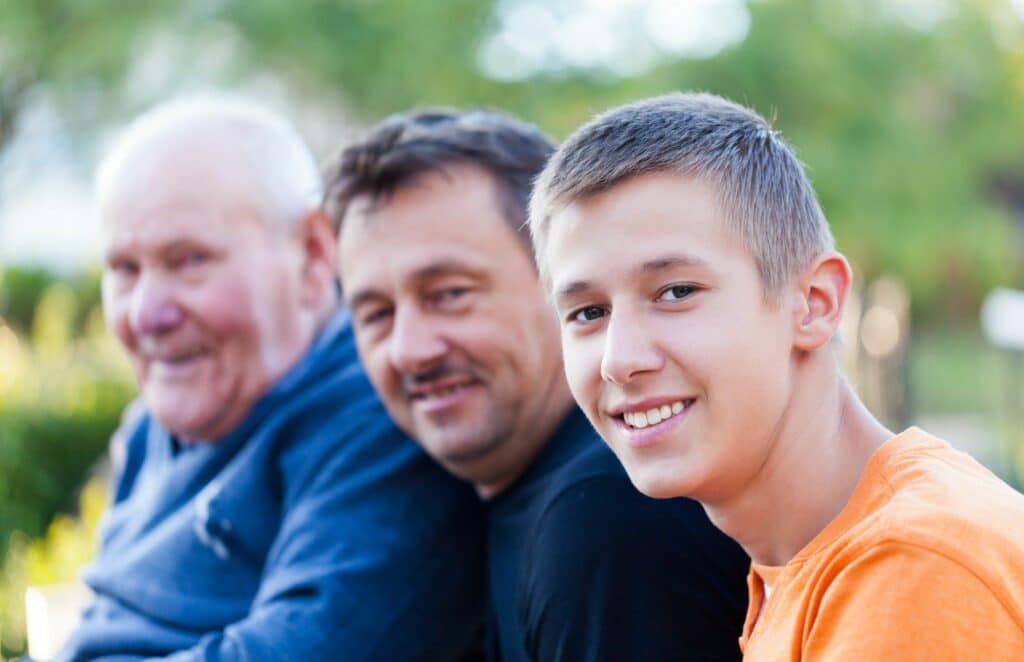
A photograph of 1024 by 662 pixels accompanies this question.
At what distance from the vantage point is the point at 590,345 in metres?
1.52

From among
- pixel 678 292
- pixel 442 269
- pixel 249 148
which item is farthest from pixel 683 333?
pixel 249 148

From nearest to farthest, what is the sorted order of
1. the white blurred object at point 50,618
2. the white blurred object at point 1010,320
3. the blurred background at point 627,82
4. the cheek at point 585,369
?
1. the cheek at point 585,369
2. the white blurred object at point 50,618
3. the white blurred object at point 1010,320
4. the blurred background at point 627,82

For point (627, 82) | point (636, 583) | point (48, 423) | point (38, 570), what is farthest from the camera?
point (627, 82)

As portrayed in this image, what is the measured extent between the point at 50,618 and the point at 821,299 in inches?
97.4

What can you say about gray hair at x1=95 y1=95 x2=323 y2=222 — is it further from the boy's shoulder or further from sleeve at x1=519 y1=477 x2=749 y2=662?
the boy's shoulder

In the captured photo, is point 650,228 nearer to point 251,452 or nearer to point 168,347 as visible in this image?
point 251,452

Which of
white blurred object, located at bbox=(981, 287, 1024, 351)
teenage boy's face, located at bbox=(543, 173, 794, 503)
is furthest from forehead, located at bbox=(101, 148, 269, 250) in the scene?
white blurred object, located at bbox=(981, 287, 1024, 351)

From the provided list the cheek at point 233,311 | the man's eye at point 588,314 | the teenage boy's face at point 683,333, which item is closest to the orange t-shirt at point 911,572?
the teenage boy's face at point 683,333

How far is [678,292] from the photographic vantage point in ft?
4.74

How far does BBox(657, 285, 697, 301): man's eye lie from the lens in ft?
4.72

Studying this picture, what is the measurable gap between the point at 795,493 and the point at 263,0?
12847 mm

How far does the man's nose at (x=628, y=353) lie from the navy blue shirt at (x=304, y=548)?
0.94 metres

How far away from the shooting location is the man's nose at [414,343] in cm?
217

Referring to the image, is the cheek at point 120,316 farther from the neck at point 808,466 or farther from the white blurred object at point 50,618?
the neck at point 808,466
